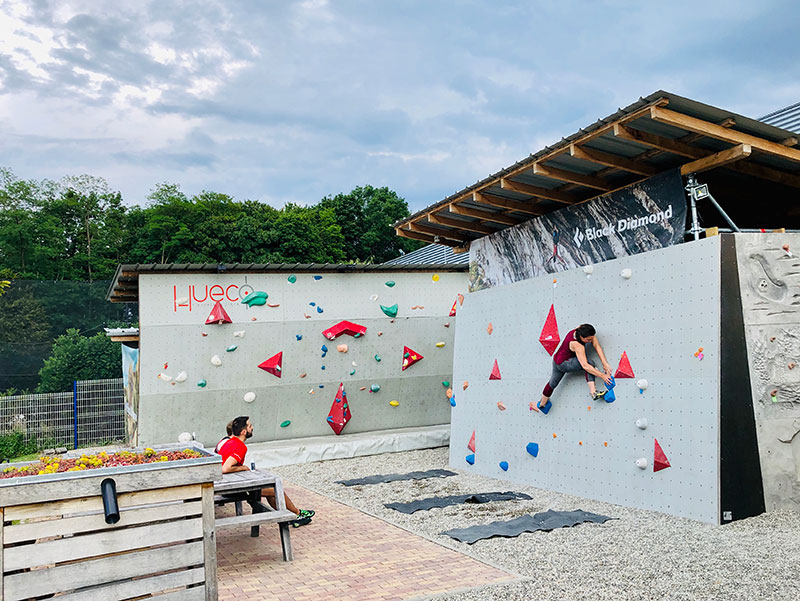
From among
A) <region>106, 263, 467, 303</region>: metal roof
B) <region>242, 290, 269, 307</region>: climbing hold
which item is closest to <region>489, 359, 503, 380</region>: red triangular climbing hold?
<region>106, 263, 467, 303</region>: metal roof

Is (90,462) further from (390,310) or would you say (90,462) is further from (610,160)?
(390,310)

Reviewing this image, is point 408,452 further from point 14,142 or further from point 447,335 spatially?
point 14,142

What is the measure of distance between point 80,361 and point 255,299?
12267 mm

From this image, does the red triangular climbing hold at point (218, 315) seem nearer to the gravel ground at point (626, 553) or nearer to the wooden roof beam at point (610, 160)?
the gravel ground at point (626, 553)

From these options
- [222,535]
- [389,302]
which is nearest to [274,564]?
[222,535]

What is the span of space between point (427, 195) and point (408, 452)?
40581 millimetres

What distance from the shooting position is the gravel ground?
431 cm

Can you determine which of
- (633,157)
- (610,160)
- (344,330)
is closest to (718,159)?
(633,157)

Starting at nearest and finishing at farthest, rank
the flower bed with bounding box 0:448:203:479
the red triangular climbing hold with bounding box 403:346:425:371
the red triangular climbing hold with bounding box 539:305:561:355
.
Answer: 1. the flower bed with bounding box 0:448:203:479
2. the red triangular climbing hold with bounding box 539:305:561:355
3. the red triangular climbing hold with bounding box 403:346:425:371

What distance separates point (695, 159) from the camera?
6934 mm

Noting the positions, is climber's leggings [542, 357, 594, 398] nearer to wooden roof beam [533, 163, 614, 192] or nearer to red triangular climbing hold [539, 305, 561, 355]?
red triangular climbing hold [539, 305, 561, 355]

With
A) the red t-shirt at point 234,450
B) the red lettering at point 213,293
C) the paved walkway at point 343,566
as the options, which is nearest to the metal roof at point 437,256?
the red lettering at point 213,293

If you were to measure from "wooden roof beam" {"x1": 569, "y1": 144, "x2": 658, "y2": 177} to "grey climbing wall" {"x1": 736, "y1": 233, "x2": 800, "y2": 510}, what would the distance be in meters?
1.63

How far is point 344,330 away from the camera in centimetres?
1244
